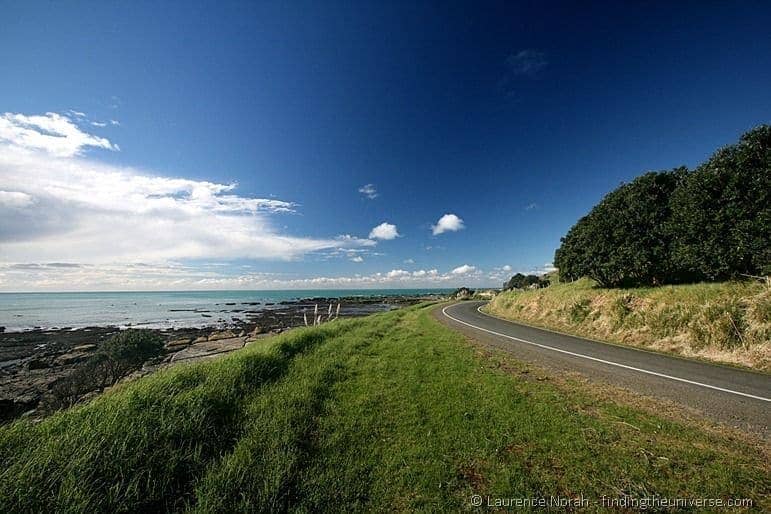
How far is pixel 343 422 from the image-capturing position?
537 centimetres

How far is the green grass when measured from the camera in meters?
3.39

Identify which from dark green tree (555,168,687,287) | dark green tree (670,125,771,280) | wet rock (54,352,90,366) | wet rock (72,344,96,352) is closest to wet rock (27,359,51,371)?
wet rock (54,352,90,366)

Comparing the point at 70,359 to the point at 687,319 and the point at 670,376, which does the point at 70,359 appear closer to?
the point at 670,376

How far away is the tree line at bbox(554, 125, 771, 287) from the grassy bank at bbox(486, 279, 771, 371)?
121 cm

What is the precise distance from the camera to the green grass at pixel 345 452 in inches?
134

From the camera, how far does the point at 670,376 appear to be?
7.76 metres

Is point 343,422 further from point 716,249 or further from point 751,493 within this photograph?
point 716,249

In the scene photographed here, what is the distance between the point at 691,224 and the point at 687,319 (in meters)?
4.35

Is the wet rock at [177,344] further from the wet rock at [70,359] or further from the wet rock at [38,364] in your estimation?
the wet rock at [38,364]

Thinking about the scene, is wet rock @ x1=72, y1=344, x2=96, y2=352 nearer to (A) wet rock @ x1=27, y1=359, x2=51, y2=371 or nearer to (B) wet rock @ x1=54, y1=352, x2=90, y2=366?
(B) wet rock @ x1=54, y1=352, x2=90, y2=366

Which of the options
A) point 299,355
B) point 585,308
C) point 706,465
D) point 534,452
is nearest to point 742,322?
point 585,308

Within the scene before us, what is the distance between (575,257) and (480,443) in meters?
22.2

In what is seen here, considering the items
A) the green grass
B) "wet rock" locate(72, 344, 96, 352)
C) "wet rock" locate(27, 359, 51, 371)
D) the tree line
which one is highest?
the tree line

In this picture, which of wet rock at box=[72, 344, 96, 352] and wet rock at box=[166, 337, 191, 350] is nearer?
wet rock at box=[166, 337, 191, 350]
